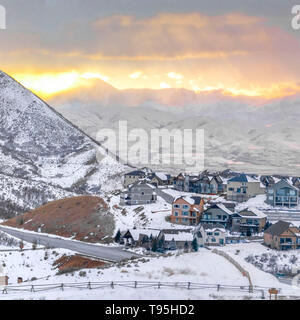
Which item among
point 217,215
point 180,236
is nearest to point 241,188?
point 217,215

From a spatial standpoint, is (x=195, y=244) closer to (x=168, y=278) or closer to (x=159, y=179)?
(x=168, y=278)

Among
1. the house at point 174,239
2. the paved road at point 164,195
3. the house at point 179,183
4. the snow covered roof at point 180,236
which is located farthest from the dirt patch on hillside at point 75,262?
the house at point 179,183

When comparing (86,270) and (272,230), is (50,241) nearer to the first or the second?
(272,230)

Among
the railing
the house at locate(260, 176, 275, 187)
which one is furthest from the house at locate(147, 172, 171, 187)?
the railing

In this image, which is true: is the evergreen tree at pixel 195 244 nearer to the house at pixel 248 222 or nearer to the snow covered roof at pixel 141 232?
the snow covered roof at pixel 141 232

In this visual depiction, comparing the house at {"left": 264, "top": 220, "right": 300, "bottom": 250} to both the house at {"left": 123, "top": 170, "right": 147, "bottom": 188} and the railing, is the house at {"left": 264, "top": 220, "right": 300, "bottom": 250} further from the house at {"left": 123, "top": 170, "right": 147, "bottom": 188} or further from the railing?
the house at {"left": 123, "top": 170, "right": 147, "bottom": 188}
